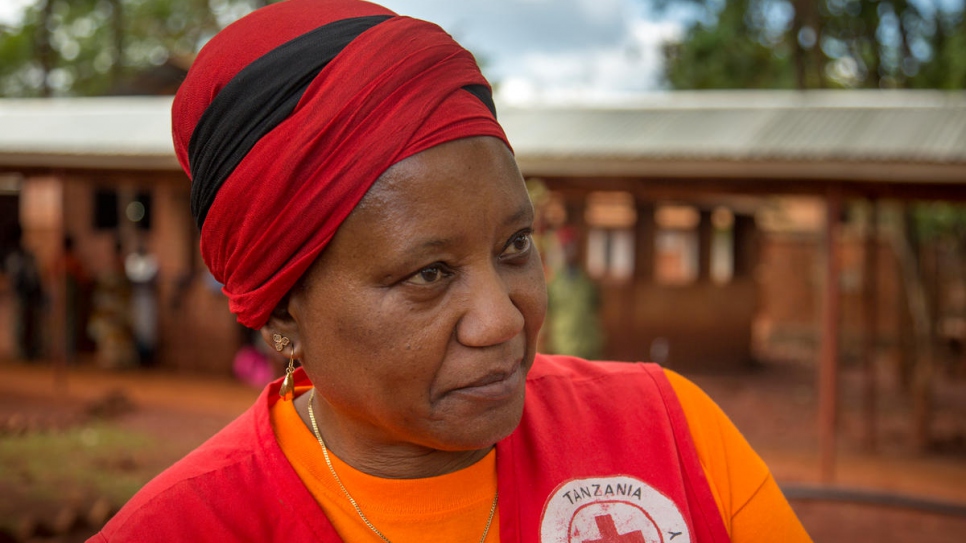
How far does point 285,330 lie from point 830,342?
268 inches

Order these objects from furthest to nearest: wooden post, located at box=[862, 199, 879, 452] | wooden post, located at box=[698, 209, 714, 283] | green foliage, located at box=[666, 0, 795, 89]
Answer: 1. wooden post, located at box=[698, 209, 714, 283]
2. green foliage, located at box=[666, 0, 795, 89]
3. wooden post, located at box=[862, 199, 879, 452]

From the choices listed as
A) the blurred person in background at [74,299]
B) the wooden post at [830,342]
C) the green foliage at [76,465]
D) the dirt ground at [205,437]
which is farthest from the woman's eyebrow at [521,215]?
the blurred person in background at [74,299]

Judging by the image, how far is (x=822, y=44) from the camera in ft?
42.1

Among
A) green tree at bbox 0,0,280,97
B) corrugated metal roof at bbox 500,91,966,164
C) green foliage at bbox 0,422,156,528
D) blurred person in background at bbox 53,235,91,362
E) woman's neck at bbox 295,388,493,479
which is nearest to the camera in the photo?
woman's neck at bbox 295,388,493,479

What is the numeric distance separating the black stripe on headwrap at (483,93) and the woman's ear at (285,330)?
0.40 metres

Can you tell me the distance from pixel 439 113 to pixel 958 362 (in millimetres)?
14824

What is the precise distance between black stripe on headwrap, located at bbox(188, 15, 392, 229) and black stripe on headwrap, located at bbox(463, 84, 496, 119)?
161 mm

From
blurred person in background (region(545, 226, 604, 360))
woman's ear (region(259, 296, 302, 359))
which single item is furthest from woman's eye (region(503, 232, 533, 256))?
blurred person in background (region(545, 226, 604, 360))

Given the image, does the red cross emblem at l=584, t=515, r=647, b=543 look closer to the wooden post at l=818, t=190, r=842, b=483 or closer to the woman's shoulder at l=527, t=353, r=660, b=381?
the woman's shoulder at l=527, t=353, r=660, b=381

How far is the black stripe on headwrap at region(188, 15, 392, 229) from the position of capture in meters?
1.15

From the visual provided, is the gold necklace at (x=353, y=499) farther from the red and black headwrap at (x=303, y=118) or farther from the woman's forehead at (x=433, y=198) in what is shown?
the woman's forehead at (x=433, y=198)

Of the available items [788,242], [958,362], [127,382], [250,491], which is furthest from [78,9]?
[250,491]

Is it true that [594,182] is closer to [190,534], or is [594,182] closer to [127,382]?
[127,382]

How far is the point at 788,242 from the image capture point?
18.0 meters
